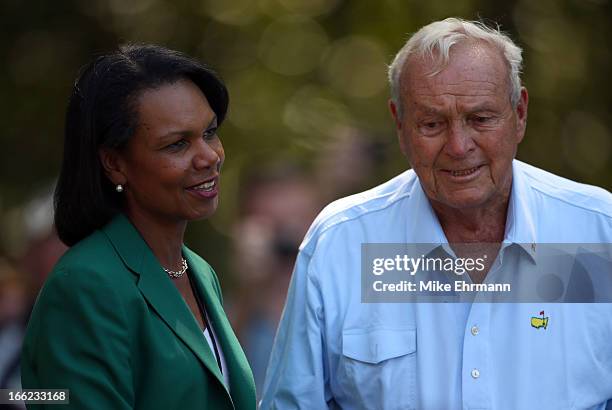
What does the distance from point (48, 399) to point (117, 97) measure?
2.62 feet

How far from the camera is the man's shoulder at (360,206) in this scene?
3207 mm

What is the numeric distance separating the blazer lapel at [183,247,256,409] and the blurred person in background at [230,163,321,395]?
4.96 feet

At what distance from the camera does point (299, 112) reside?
5430 mm

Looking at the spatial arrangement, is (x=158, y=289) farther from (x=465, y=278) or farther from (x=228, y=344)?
(x=465, y=278)

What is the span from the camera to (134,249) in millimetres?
2746

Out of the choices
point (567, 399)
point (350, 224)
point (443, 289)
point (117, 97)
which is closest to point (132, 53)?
point (117, 97)

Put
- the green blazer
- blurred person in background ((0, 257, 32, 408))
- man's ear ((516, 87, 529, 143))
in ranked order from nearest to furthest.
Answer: the green blazer, man's ear ((516, 87, 529, 143)), blurred person in background ((0, 257, 32, 408))

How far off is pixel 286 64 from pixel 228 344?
2.85 meters

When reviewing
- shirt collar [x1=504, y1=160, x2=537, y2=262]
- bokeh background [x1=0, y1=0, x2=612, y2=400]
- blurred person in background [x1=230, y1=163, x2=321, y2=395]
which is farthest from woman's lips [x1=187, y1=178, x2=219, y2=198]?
bokeh background [x1=0, y1=0, x2=612, y2=400]

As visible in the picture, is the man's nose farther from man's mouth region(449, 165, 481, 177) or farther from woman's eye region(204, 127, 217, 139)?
woman's eye region(204, 127, 217, 139)

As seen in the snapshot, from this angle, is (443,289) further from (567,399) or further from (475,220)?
(567,399)

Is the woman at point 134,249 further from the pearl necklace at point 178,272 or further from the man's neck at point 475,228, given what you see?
the man's neck at point 475,228

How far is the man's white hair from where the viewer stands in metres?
3.07

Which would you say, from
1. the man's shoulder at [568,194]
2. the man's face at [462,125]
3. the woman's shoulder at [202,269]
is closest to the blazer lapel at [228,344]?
the woman's shoulder at [202,269]
